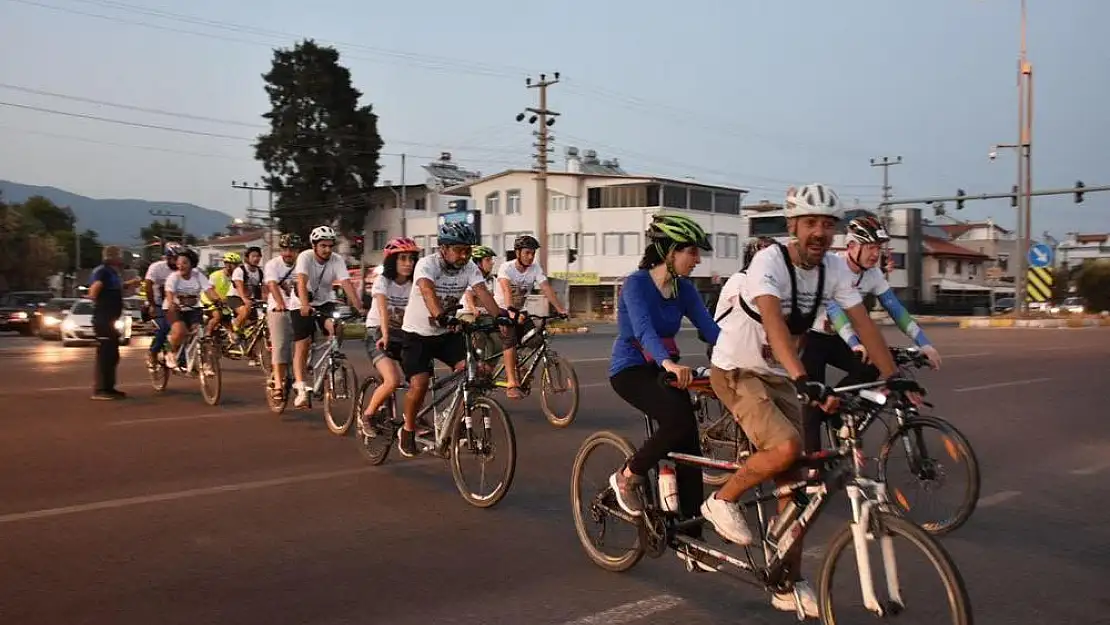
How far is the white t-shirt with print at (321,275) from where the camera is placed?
398 inches

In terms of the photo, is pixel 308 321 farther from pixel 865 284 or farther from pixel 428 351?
pixel 865 284

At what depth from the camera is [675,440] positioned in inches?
186

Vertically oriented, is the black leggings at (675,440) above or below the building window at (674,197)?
below

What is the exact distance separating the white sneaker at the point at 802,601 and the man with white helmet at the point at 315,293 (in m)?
6.57

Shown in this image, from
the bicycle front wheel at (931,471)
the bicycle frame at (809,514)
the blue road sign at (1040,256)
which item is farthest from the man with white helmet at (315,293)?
the blue road sign at (1040,256)

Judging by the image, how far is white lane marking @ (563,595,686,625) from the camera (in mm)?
4348

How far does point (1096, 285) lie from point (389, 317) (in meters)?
45.6

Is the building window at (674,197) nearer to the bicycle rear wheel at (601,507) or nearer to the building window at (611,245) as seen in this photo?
the building window at (611,245)

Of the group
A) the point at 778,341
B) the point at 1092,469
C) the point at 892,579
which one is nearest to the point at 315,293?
the point at 778,341

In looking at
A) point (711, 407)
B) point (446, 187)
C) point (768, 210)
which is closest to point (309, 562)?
point (711, 407)

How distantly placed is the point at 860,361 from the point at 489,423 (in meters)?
2.67

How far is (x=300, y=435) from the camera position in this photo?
9578 mm

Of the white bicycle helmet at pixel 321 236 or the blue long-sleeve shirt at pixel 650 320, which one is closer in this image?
the blue long-sleeve shirt at pixel 650 320

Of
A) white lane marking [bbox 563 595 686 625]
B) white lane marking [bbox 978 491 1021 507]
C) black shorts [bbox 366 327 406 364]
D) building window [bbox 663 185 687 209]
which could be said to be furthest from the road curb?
white lane marking [bbox 563 595 686 625]
